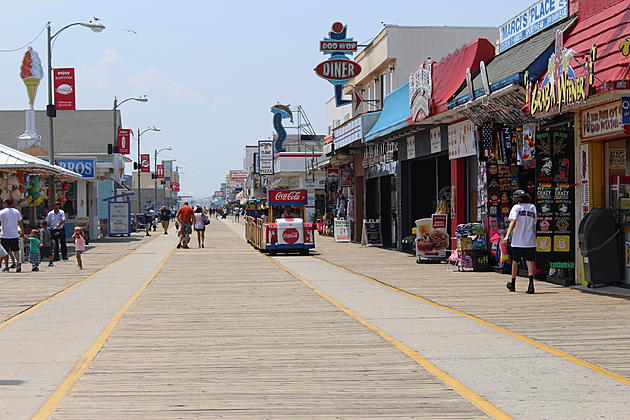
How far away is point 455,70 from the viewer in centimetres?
2392

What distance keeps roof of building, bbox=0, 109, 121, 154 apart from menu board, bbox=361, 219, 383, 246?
153 feet

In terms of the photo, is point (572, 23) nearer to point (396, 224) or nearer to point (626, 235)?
point (626, 235)

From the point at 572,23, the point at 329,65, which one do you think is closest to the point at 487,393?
the point at 572,23

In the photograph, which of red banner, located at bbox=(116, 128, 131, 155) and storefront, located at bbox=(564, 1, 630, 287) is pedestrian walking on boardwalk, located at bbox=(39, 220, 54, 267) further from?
red banner, located at bbox=(116, 128, 131, 155)

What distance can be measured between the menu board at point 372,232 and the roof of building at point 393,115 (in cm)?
424

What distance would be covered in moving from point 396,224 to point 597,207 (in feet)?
59.3

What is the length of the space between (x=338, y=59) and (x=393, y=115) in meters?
8.77

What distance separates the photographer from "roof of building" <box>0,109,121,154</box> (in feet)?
255

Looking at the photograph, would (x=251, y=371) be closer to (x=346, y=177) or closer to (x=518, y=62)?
(x=518, y=62)

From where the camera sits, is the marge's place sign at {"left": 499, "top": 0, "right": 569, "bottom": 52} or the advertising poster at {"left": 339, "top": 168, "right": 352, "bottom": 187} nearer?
the marge's place sign at {"left": 499, "top": 0, "right": 569, "bottom": 52}

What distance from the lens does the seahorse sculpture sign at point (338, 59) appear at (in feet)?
126

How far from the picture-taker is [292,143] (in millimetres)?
98750

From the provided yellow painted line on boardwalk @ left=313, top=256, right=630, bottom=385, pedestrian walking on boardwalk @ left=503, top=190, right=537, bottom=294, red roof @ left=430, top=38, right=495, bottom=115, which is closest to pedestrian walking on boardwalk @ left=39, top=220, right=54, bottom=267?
red roof @ left=430, top=38, right=495, bottom=115

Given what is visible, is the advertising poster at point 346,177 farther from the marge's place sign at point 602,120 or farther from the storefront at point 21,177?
the marge's place sign at point 602,120
